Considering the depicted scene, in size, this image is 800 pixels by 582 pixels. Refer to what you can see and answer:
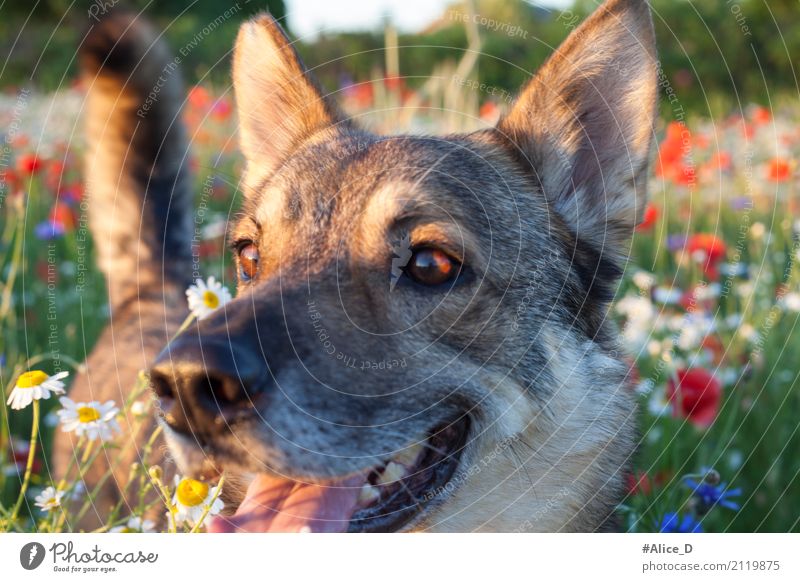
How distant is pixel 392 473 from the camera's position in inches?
113

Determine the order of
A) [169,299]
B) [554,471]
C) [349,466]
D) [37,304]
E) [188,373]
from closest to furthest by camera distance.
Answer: [188,373] < [349,466] < [554,471] < [169,299] < [37,304]

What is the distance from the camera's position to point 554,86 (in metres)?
3.31

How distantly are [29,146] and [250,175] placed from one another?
17.5 feet

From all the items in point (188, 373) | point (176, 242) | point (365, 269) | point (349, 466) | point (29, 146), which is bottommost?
point (349, 466)

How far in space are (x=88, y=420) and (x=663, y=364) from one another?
123 inches

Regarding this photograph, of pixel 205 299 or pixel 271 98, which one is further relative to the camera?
pixel 271 98

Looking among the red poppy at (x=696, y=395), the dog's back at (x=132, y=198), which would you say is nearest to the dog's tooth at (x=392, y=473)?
the red poppy at (x=696, y=395)

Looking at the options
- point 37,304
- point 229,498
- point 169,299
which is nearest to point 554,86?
point 229,498

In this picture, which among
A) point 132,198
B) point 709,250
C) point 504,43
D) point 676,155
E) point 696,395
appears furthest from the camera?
point 504,43

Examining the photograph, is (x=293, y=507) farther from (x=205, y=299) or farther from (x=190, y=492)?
(x=205, y=299)

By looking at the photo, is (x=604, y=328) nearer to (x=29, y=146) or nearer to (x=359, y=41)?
(x=359, y=41)

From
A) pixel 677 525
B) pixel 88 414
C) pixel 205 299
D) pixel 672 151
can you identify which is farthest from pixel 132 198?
pixel 677 525

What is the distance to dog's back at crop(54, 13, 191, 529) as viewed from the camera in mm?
4773

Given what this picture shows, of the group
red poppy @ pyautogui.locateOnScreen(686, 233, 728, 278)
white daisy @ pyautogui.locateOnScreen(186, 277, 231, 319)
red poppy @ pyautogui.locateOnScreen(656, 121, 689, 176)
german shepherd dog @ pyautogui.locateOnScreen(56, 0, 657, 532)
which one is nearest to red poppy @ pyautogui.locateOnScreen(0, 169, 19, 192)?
german shepherd dog @ pyautogui.locateOnScreen(56, 0, 657, 532)
